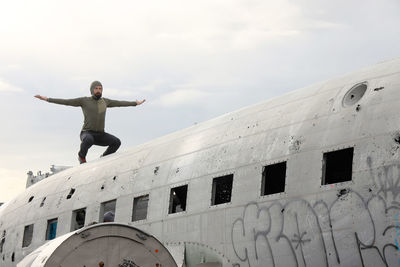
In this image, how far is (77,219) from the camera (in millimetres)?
16062

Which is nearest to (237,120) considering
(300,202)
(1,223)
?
(300,202)

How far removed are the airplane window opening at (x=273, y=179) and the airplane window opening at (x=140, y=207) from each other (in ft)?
11.5

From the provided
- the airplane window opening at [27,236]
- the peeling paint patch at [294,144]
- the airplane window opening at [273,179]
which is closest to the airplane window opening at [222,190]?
the airplane window opening at [273,179]

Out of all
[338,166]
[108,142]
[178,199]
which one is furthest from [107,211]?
[338,166]

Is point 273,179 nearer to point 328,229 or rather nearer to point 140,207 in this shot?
point 328,229

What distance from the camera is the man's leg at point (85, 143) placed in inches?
754

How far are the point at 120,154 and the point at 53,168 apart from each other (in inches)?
945

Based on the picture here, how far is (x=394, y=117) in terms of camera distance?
9148 millimetres

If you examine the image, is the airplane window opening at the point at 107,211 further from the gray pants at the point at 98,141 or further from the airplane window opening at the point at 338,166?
the airplane window opening at the point at 338,166

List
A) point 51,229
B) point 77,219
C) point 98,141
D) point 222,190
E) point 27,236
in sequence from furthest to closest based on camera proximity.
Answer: point 98,141
point 27,236
point 51,229
point 77,219
point 222,190

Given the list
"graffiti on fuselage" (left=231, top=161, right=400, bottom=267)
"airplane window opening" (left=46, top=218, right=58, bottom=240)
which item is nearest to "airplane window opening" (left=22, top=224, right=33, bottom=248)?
"airplane window opening" (left=46, top=218, right=58, bottom=240)

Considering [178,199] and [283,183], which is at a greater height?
[178,199]

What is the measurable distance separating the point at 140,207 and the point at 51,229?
4.14m

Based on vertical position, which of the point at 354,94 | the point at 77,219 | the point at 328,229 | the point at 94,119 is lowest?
the point at 328,229
